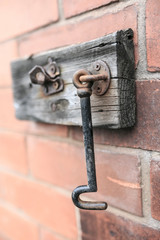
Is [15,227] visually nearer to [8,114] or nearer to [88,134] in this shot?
[8,114]

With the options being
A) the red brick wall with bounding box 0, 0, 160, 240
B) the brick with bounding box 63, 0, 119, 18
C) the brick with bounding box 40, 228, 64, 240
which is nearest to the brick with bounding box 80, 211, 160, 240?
the red brick wall with bounding box 0, 0, 160, 240

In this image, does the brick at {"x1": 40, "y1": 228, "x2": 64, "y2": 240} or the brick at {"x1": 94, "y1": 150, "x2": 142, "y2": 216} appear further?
the brick at {"x1": 40, "y1": 228, "x2": 64, "y2": 240}

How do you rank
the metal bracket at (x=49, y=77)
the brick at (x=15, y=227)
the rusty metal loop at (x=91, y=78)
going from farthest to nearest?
the brick at (x=15, y=227)
the metal bracket at (x=49, y=77)
the rusty metal loop at (x=91, y=78)

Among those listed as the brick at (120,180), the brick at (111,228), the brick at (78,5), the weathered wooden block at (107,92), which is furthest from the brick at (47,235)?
the brick at (78,5)

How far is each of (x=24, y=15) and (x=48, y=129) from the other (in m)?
0.27

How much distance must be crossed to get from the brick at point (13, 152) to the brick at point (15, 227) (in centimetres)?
15

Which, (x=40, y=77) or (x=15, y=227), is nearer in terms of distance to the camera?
(x=40, y=77)

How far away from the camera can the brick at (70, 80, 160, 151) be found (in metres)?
0.40

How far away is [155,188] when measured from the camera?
425 millimetres

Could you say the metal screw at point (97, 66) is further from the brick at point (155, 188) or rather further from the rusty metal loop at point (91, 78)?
the brick at point (155, 188)

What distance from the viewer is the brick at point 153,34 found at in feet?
1.24

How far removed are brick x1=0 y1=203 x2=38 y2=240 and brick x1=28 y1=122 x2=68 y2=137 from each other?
0.91 ft

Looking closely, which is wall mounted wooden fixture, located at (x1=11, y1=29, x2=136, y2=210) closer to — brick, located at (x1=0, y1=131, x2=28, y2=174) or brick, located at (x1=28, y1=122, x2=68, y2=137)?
brick, located at (x1=28, y1=122, x2=68, y2=137)

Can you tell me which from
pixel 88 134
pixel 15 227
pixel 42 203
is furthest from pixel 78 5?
pixel 15 227
